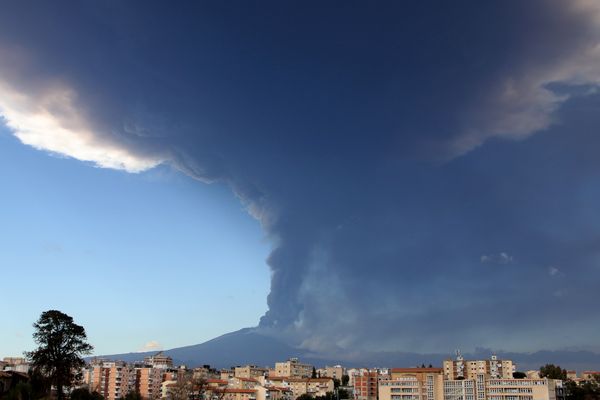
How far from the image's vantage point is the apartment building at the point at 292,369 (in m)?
178

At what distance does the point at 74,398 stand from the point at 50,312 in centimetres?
942

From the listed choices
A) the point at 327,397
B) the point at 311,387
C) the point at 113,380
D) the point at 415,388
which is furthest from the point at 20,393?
the point at 311,387

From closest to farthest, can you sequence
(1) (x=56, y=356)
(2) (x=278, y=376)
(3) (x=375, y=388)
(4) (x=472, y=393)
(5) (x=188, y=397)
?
(1) (x=56, y=356) < (5) (x=188, y=397) < (4) (x=472, y=393) < (3) (x=375, y=388) < (2) (x=278, y=376)

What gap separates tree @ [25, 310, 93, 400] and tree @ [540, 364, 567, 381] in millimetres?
104283

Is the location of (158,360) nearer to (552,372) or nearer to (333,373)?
(333,373)

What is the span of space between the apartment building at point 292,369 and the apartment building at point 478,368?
4871 centimetres

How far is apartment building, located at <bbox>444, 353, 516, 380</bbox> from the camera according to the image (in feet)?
462

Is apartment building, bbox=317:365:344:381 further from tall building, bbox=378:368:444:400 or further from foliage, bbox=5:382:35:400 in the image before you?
foliage, bbox=5:382:35:400

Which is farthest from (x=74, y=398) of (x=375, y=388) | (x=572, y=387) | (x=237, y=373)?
(x=237, y=373)

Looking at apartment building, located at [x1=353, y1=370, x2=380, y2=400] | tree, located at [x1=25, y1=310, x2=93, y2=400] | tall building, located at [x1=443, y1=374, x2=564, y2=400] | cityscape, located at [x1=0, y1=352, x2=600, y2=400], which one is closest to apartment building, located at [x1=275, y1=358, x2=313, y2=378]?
cityscape, located at [x1=0, y1=352, x2=600, y2=400]

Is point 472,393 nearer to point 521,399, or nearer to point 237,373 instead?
point 521,399

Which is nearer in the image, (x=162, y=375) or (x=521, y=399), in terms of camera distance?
(x=521, y=399)

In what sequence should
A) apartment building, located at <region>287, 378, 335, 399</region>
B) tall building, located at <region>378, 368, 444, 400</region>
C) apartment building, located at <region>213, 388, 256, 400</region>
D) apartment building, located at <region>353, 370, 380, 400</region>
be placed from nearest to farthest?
1. tall building, located at <region>378, 368, 444, 400</region>
2. apartment building, located at <region>213, 388, 256, 400</region>
3. apartment building, located at <region>353, 370, 380, 400</region>
4. apartment building, located at <region>287, 378, 335, 399</region>

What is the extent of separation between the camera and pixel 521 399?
350 feet
